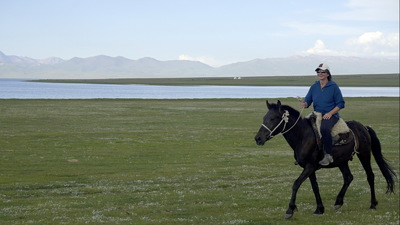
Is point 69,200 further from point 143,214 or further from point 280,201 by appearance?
point 280,201

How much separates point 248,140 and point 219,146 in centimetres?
429

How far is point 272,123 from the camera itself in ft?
46.2

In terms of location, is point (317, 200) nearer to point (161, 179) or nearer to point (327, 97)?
A: point (327, 97)

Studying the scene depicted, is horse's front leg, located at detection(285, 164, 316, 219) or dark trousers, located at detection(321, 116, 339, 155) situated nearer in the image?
horse's front leg, located at detection(285, 164, 316, 219)

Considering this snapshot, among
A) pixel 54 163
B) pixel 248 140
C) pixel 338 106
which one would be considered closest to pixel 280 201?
pixel 338 106

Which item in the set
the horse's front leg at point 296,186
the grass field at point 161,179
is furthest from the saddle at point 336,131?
the grass field at point 161,179

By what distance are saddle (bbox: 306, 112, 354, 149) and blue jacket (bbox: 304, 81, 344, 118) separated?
0.80 ft

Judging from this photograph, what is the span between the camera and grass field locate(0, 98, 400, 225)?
14.8m

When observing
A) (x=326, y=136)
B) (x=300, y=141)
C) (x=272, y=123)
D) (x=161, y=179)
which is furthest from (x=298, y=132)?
(x=161, y=179)

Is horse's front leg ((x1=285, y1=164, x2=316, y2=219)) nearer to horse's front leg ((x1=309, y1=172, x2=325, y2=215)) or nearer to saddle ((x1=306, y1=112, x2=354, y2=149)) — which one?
horse's front leg ((x1=309, y1=172, x2=325, y2=215))

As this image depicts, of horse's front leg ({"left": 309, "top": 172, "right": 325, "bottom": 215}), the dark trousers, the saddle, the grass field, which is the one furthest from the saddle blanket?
the grass field

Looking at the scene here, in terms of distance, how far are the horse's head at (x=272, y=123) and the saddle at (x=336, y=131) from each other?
0.95 metres

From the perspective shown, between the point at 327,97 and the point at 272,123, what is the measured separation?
5.78ft

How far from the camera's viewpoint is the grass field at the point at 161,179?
1480 centimetres
